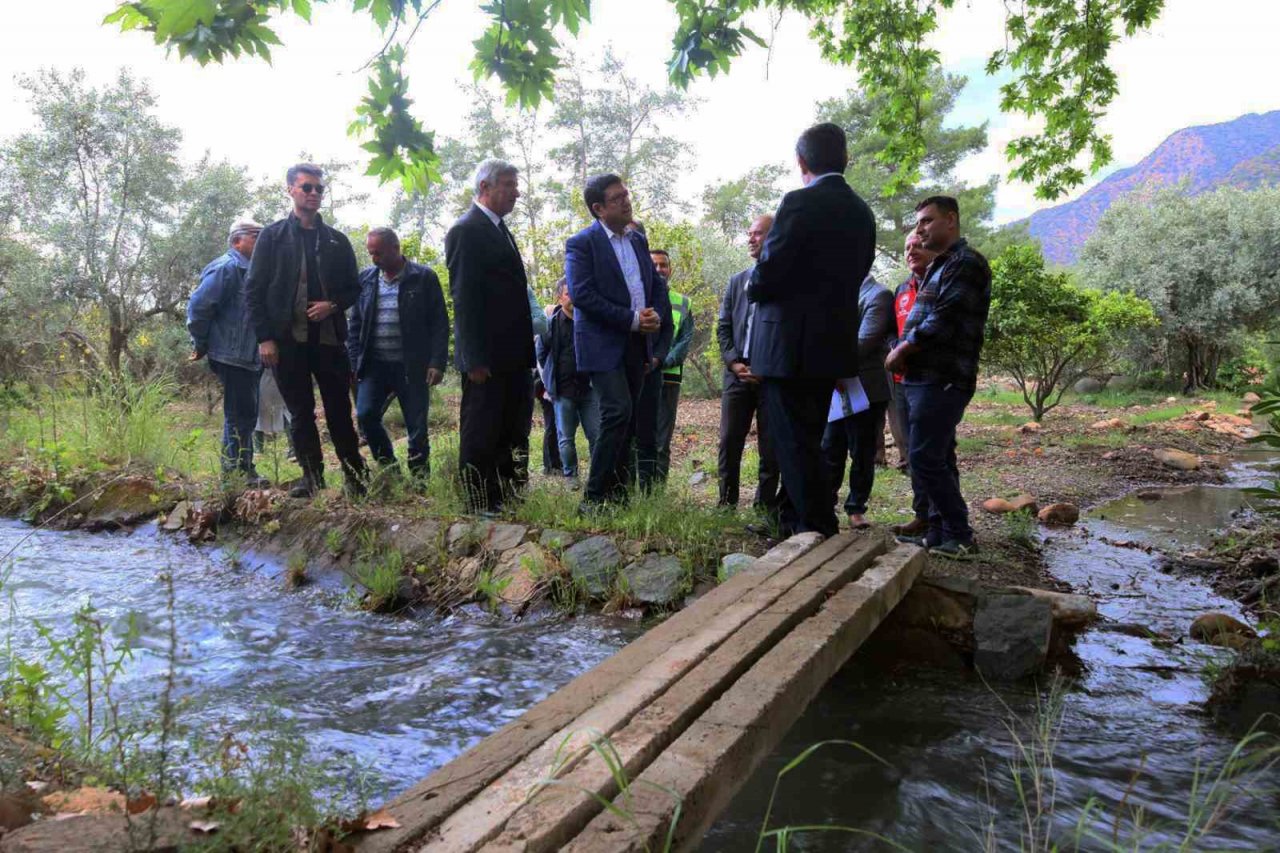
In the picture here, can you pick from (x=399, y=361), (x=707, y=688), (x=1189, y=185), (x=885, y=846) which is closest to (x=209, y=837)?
(x=707, y=688)

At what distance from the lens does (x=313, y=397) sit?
505 centimetres

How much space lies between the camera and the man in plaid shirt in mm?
3740

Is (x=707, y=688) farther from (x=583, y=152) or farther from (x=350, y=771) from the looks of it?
(x=583, y=152)

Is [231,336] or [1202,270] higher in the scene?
[1202,270]

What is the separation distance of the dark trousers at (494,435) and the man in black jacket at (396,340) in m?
0.89

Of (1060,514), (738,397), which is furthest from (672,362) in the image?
(1060,514)

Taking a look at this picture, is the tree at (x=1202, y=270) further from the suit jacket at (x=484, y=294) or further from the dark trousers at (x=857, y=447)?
the suit jacket at (x=484, y=294)

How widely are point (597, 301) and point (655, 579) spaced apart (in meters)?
1.52

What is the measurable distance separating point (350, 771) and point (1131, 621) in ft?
11.0

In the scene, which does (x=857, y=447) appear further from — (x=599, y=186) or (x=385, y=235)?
(x=385, y=235)

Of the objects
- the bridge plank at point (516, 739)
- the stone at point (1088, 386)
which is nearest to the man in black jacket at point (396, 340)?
the bridge plank at point (516, 739)

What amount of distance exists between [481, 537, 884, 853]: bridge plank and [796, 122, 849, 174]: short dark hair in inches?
75.7

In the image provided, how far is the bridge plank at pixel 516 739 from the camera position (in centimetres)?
140

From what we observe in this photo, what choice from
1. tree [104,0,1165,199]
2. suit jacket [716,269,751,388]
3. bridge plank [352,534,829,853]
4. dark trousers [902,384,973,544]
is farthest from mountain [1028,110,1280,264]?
bridge plank [352,534,829,853]
